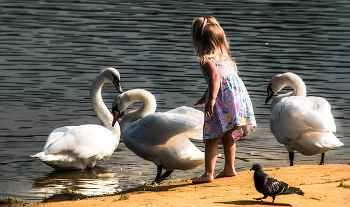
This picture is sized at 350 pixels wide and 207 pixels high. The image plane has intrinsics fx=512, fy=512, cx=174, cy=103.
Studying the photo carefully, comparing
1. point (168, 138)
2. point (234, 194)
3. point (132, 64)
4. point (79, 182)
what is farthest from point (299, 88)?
point (132, 64)

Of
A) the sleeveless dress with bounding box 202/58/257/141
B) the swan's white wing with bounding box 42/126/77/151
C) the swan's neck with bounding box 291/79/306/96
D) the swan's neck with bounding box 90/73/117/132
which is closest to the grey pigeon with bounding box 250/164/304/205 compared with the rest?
the sleeveless dress with bounding box 202/58/257/141

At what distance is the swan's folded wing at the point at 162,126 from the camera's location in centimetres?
573

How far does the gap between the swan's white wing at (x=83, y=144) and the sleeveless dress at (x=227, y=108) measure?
7.24ft

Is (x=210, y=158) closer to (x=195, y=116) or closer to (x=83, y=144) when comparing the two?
(x=195, y=116)

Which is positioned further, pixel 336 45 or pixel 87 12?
pixel 87 12

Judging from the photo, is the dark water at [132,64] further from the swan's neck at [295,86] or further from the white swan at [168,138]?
the swan's neck at [295,86]

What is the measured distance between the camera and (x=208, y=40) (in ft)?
17.7

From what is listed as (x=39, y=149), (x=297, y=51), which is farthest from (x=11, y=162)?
(x=297, y=51)

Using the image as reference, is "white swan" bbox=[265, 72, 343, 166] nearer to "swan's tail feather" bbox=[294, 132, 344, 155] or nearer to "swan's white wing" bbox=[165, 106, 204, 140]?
"swan's tail feather" bbox=[294, 132, 344, 155]

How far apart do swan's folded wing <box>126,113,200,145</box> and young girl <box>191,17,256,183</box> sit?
41cm

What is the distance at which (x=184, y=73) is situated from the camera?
44.2 feet

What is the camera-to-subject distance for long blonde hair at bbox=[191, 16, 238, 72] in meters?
5.37

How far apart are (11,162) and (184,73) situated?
6.89m

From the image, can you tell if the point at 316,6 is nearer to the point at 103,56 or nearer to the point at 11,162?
the point at 103,56
